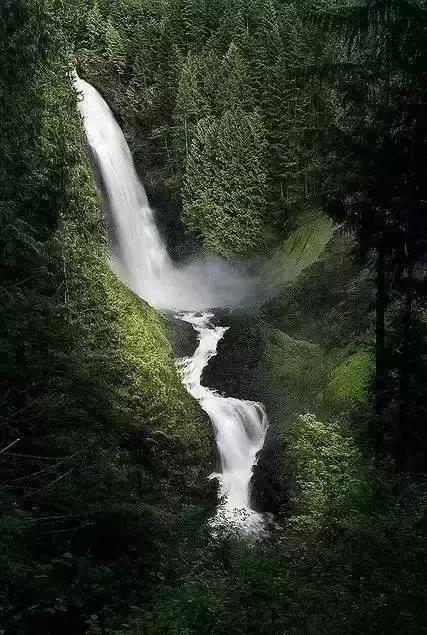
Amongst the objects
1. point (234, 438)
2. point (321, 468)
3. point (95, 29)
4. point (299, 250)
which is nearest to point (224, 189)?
point (299, 250)

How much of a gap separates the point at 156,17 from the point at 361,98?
71.0 ft

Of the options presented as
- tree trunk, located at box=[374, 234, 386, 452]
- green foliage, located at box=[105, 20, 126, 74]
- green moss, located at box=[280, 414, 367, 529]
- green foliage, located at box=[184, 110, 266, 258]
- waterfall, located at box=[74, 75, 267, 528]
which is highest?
green foliage, located at box=[105, 20, 126, 74]

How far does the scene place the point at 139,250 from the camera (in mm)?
Answer: 23781

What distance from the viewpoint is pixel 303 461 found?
11.9m

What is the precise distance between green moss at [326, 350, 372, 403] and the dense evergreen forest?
0.08 metres

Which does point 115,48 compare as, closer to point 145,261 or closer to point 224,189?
point 224,189

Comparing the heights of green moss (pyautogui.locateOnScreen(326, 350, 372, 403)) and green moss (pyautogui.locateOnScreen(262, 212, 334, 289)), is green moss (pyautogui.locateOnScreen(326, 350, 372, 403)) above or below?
below

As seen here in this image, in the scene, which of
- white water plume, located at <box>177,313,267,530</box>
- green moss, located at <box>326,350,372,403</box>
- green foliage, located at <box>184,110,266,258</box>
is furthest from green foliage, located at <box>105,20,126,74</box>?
green moss, located at <box>326,350,372,403</box>

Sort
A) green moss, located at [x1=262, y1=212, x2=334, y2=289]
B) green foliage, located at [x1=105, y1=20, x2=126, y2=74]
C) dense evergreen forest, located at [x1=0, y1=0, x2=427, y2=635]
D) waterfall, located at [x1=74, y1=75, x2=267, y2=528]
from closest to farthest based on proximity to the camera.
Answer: dense evergreen forest, located at [x1=0, y1=0, x2=427, y2=635]
waterfall, located at [x1=74, y1=75, x2=267, y2=528]
green moss, located at [x1=262, y1=212, x2=334, y2=289]
green foliage, located at [x1=105, y1=20, x2=126, y2=74]

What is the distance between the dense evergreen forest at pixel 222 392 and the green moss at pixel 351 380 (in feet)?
0.25

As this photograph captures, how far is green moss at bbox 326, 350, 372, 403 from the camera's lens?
13.0m

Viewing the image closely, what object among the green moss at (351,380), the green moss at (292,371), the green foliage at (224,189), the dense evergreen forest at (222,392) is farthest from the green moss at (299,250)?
the green moss at (351,380)

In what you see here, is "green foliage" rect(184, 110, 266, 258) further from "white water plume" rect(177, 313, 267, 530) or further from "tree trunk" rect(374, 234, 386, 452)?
"tree trunk" rect(374, 234, 386, 452)

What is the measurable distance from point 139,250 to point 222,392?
1006cm
